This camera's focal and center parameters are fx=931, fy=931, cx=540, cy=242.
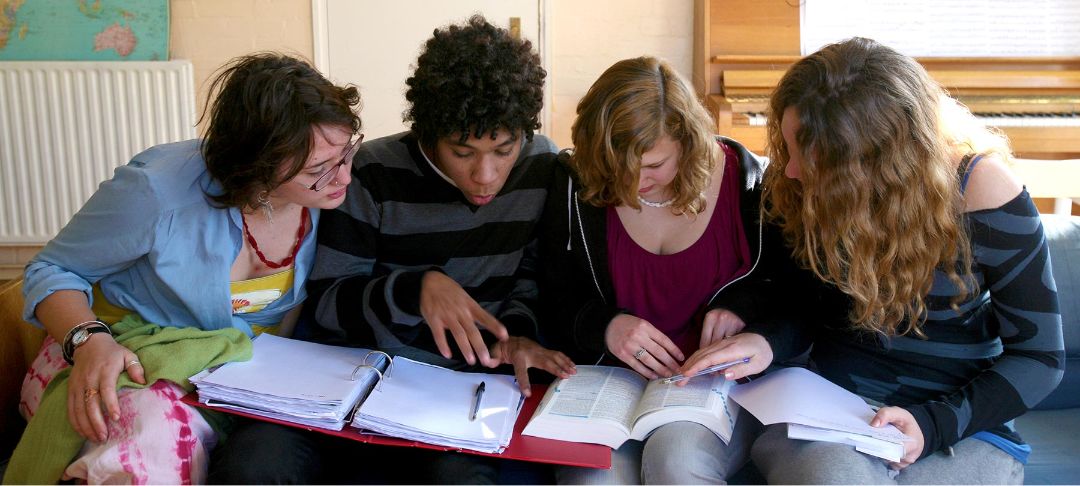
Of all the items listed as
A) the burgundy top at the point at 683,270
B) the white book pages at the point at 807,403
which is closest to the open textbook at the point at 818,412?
the white book pages at the point at 807,403

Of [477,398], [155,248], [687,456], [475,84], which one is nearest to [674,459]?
[687,456]

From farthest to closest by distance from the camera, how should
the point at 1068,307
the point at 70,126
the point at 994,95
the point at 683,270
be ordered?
the point at 70,126, the point at 994,95, the point at 1068,307, the point at 683,270

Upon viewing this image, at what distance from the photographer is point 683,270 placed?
1.68 metres

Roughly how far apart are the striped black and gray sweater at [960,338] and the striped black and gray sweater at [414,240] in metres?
0.42

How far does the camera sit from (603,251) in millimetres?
1691

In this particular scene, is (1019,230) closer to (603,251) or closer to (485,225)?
(603,251)

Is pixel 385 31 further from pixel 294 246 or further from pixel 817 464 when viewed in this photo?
pixel 817 464

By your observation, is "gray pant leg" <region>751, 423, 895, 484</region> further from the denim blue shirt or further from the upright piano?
the upright piano

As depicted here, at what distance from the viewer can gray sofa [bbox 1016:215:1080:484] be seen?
177cm

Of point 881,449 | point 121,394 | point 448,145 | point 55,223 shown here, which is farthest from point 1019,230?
point 55,223

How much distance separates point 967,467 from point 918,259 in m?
0.32

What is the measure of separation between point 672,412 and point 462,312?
37 cm

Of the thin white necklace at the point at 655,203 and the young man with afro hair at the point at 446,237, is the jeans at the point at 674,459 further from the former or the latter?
the thin white necklace at the point at 655,203

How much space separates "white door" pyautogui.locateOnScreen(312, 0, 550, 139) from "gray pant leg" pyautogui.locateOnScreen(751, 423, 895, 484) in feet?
8.40
